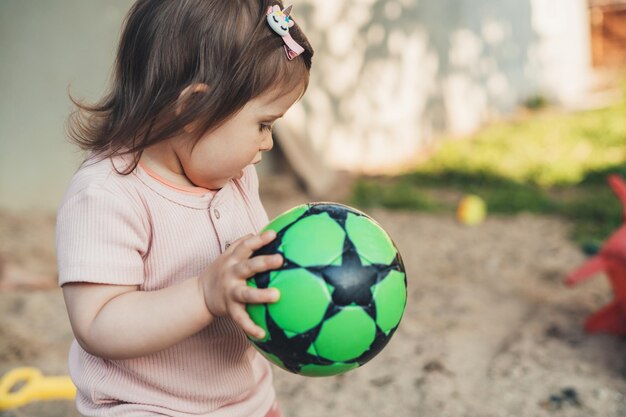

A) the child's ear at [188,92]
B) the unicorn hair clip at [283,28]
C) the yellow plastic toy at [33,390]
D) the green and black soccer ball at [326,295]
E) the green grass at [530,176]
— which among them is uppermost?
the unicorn hair clip at [283,28]

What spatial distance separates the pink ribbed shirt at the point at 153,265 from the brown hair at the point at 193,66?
0.12 metres

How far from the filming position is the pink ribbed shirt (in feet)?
5.04

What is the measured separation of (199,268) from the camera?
5.62 feet

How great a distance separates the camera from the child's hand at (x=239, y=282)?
146cm

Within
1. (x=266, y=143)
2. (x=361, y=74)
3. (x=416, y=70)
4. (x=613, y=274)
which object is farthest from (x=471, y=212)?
(x=266, y=143)

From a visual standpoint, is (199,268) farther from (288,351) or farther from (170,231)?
(288,351)

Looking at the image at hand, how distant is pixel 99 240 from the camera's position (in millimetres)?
1524

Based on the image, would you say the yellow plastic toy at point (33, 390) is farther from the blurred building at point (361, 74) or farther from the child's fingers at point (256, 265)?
the child's fingers at point (256, 265)

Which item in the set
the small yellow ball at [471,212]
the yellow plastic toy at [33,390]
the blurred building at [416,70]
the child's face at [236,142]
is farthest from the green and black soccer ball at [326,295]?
the blurred building at [416,70]

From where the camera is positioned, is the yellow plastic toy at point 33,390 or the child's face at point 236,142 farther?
the yellow plastic toy at point 33,390

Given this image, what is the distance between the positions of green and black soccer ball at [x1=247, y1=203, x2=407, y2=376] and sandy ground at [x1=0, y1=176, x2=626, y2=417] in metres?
1.47

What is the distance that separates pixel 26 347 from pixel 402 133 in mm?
5430

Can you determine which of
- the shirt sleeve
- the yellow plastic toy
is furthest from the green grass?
the shirt sleeve

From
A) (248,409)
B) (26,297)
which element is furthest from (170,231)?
(26,297)
